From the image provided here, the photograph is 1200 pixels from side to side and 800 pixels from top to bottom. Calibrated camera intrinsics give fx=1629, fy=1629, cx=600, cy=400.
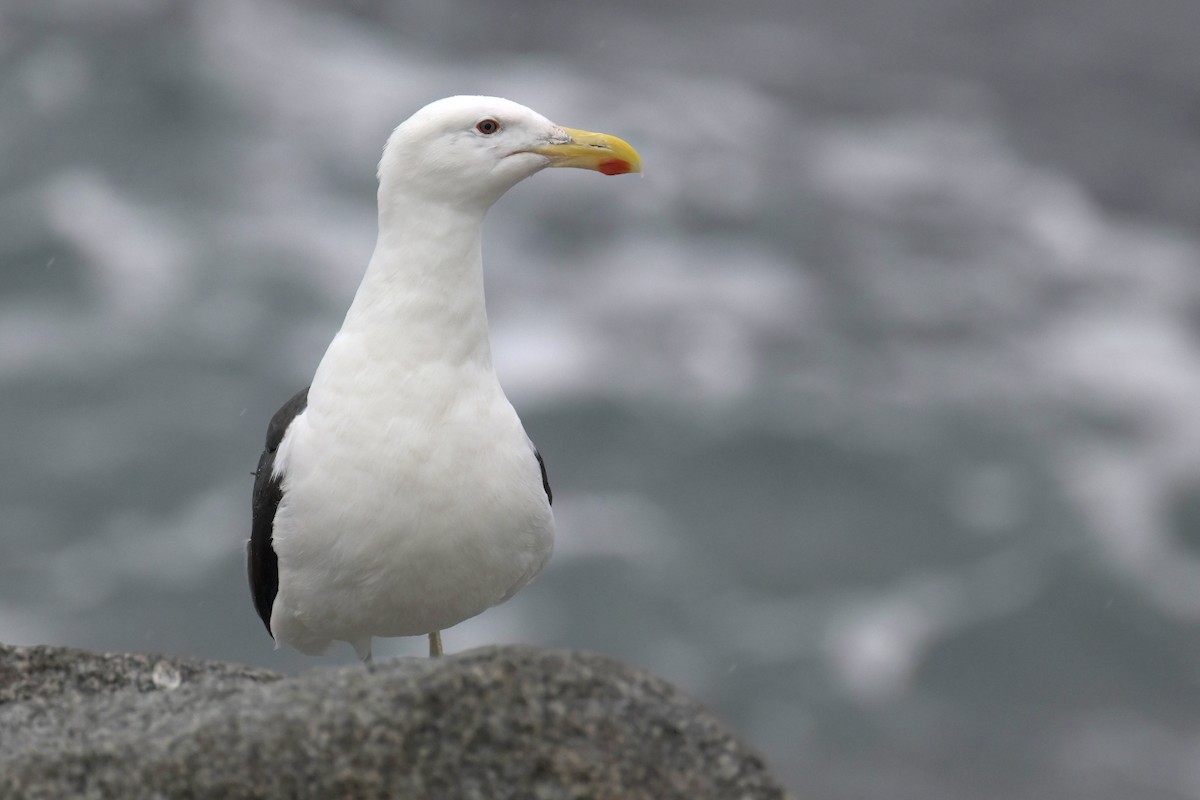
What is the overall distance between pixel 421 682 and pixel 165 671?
267 centimetres

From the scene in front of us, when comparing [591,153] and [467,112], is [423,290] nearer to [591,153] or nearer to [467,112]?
[467,112]

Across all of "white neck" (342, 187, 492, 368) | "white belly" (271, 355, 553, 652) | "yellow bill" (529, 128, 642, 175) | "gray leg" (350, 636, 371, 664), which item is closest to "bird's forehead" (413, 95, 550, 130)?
"yellow bill" (529, 128, 642, 175)

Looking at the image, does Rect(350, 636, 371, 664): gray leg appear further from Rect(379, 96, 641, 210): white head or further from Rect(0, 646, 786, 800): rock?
Rect(0, 646, 786, 800): rock

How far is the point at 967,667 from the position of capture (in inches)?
3447

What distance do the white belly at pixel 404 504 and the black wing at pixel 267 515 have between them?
0.35 metres

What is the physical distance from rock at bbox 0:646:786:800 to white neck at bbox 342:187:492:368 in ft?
13.7

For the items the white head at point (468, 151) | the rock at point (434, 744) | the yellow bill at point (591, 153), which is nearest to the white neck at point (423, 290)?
the white head at point (468, 151)

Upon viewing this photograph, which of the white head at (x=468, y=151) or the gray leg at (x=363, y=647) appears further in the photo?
the gray leg at (x=363, y=647)

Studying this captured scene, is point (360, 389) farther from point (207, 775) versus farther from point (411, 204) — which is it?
point (207, 775)

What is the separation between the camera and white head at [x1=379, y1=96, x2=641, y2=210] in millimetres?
12133

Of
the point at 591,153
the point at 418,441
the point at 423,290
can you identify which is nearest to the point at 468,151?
the point at 591,153

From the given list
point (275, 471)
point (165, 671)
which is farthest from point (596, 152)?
point (165, 671)

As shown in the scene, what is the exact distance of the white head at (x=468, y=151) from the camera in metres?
12.1

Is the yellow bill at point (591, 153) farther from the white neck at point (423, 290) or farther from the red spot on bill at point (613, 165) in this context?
the white neck at point (423, 290)
